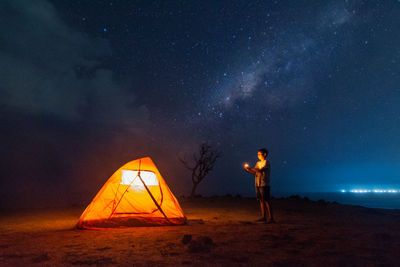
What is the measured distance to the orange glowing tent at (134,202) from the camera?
696 cm

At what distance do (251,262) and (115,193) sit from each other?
16.9ft

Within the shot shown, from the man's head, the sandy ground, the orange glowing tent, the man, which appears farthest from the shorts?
the orange glowing tent

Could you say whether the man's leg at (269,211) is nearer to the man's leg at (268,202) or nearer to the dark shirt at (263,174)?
the man's leg at (268,202)

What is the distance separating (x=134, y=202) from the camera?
7590 mm

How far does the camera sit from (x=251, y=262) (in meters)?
3.49

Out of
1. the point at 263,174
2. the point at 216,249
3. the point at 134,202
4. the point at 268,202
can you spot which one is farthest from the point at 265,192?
the point at 134,202

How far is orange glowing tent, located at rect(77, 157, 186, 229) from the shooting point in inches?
274

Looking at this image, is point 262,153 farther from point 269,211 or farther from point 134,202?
point 134,202

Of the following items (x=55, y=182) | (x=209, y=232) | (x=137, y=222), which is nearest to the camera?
(x=209, y=232)

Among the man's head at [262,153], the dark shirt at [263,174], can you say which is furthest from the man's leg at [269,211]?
the man's head at [262,153]

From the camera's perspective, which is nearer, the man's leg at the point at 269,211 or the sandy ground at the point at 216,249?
the sandy ground at the point at 216,249

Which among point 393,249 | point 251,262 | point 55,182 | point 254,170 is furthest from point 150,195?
point 55,182

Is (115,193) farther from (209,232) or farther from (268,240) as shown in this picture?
(268,240)

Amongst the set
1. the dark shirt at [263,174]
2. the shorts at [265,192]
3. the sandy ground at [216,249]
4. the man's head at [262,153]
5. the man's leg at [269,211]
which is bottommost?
the sandy ground at [216,249]
